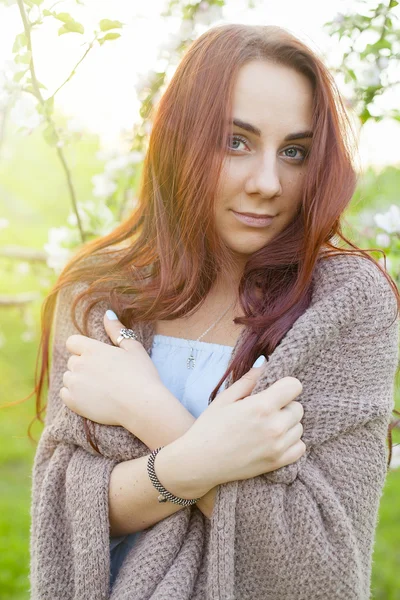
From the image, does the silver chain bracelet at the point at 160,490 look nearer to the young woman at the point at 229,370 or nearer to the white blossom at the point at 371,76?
the young woman at the point at 229,370

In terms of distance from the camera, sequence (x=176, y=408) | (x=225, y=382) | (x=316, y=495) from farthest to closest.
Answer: (x=225, y=382) < (x=176, y=408) < (x=316, y=495)

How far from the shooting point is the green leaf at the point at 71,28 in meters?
1.59

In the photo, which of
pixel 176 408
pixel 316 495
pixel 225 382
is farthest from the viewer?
pixel 225 382

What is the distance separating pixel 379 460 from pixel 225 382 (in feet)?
1.26

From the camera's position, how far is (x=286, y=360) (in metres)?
1.36

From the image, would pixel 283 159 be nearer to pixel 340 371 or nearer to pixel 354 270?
pixel 354 270

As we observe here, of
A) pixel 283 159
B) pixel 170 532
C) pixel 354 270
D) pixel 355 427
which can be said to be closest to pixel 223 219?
pixel 283 159

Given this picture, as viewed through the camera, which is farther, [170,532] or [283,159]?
[283,159]

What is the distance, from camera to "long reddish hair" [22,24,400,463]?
1.51 meters

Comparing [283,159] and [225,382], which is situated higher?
[283,159]

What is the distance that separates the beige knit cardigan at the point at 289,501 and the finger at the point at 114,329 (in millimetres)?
204

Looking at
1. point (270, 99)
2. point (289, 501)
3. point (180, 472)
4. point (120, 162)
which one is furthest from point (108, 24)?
point (289, 501)

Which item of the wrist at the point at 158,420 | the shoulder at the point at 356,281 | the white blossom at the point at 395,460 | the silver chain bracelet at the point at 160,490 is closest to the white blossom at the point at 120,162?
the shoulder at the point at 356,281

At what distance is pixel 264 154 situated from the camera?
1.48 metres
